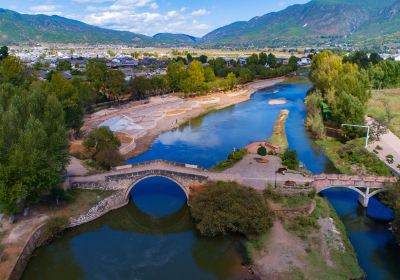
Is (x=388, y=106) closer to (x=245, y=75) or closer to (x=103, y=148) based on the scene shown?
(x=245, y=75)

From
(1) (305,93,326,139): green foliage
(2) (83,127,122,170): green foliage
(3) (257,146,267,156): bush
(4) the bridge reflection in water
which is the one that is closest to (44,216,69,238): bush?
(4) the bridge reflection in water

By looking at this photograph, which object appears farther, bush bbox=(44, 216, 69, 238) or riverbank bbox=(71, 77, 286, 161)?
riverbank bbox=(71, 77, 286, 161)

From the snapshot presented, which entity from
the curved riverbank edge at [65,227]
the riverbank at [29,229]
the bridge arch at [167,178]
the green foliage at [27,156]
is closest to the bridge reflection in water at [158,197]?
the bridge arch at [167,178]

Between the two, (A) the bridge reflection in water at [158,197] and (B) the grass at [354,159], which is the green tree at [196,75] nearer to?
(B) the grass at [354,159]

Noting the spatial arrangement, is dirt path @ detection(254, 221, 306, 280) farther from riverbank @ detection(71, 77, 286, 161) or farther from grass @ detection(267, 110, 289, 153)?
riverbank @ detection(71, 77, 286, 161)

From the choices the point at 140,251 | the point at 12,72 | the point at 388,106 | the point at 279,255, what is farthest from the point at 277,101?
the point at 140,251
